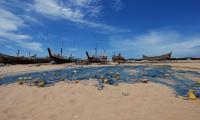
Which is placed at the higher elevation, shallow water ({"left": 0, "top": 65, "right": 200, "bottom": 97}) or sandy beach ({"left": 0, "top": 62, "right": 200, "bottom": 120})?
shallow water ({"left": 0, "top": 65, "right": 200, "bottom": 97})

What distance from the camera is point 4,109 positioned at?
16.5 ft

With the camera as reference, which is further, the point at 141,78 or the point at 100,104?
the point at 141,78

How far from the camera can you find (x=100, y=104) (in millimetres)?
4875

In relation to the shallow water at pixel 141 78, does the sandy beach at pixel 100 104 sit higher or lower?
lower

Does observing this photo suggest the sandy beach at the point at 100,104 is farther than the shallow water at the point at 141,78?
No

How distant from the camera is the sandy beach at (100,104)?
4.12 m

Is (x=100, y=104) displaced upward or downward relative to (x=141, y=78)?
downward

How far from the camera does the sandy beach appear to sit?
4.12 m

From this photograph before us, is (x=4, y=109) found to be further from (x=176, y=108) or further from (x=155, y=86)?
(x=155, y=86)

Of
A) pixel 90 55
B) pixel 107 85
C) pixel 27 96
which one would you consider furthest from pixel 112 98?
pixel 90 55

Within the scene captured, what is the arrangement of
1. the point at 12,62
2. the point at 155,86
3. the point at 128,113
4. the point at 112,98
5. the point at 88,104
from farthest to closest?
1. the point at 12,62
2. the point at 155,86
3. the point at 112,98
4. the point at 88,104
5. the point at 128,113

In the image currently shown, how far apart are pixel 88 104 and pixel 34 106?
150 centimetres

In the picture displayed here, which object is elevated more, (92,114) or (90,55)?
(90,55)

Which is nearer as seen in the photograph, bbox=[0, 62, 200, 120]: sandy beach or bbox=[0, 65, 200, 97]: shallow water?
bbox=[0, 62, 200, 120]: sandy beach
